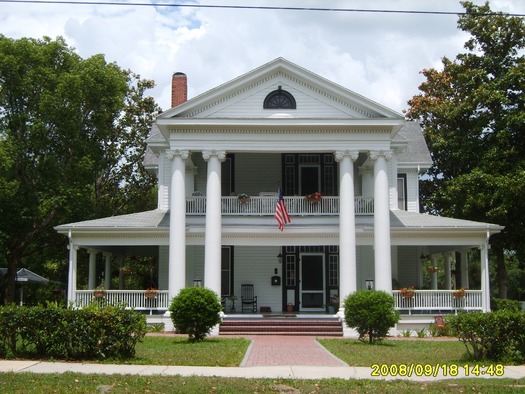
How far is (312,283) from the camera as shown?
2795 centimetres

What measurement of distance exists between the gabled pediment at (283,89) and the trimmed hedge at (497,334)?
11404mm

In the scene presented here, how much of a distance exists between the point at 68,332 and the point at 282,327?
10.4 m

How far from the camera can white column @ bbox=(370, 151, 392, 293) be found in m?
24.4

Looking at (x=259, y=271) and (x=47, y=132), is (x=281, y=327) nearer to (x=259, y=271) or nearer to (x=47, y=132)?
(x=259, y=271)

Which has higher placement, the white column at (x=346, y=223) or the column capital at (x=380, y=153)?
the column capital at (x=380, y=153)

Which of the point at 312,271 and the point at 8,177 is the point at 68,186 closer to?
the point at 8,177

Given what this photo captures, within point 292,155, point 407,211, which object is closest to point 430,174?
point 407,211

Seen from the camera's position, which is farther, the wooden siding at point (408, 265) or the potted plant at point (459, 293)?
the wooden siding at point (408, 265)

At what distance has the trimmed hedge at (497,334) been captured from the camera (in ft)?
47.4

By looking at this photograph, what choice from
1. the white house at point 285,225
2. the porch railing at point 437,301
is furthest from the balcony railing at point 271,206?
the porch railing at point 437,301

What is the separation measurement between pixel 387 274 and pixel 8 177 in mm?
17464

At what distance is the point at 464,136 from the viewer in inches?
1320

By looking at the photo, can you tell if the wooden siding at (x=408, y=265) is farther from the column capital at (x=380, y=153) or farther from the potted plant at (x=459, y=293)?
the column capital at (x=380, y=153)

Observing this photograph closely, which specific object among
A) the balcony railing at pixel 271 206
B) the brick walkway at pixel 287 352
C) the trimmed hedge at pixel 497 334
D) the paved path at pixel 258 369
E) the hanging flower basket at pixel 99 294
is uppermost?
the balcony railing at pixel 271 206
